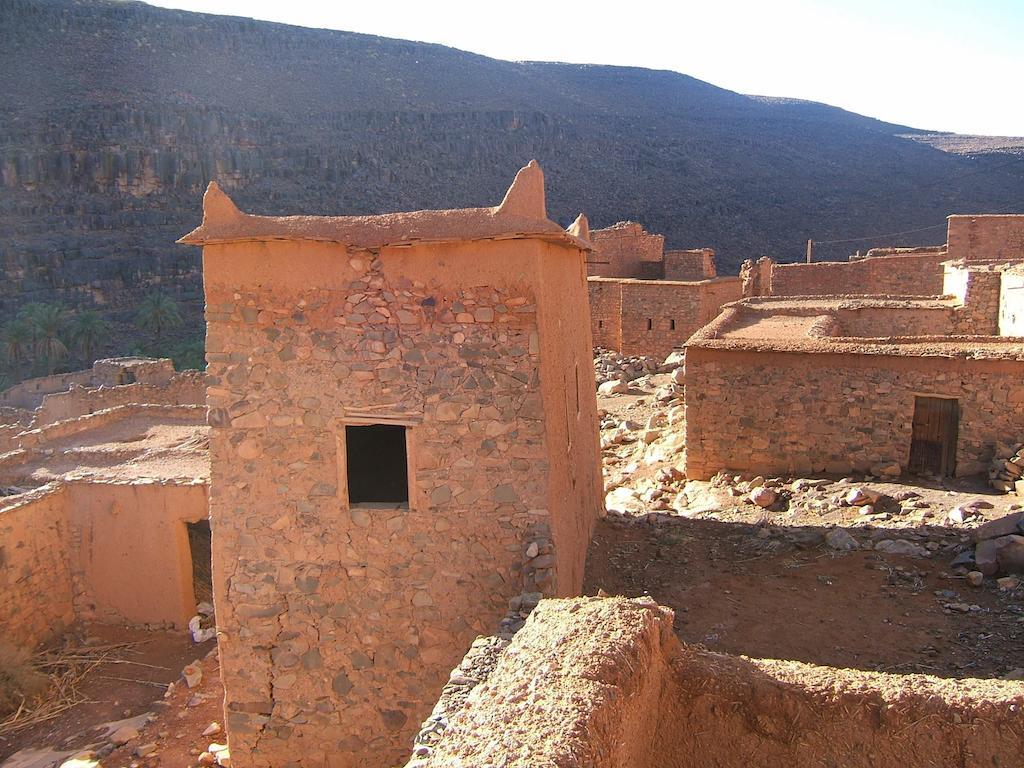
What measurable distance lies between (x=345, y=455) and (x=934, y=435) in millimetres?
7446

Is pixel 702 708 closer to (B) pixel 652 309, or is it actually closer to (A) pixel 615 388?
(A) pixel 615 388

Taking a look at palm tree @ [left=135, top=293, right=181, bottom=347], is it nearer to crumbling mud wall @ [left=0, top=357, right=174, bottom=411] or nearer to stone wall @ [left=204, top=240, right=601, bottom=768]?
crumbling mud wall @ [left=0, top=357, right=174, bottom=411]

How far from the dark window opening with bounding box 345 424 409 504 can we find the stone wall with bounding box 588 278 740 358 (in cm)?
1384

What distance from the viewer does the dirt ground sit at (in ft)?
27.0

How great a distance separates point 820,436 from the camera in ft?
34.5

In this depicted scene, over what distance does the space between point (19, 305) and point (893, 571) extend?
4817 centimetres

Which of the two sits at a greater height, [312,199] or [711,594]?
[312,199]

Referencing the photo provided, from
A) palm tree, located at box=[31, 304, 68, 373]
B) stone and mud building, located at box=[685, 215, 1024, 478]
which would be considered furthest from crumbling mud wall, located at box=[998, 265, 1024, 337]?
palm tree, located at box=[31, 304, 68, 373]

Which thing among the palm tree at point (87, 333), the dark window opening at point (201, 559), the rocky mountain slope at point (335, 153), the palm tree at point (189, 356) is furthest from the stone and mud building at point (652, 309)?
the rocky mountain slope at point (335, 153)

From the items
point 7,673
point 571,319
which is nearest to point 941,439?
point 571,319

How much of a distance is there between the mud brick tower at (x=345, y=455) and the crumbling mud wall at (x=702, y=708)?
1.65 m

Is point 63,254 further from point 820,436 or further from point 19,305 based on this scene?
point 820,436

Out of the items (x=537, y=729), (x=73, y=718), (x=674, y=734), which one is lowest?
(x=73, y=718)

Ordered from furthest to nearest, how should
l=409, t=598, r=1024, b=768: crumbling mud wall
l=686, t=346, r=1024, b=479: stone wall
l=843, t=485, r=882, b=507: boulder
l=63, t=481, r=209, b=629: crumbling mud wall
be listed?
l=63, t=481, r=209, b=629: crumbling mud wall → l=686, t=346, r=1024, b=479: stone wall → l=843, t=485, r=882, b=507: boulder → l=409, t=598, r=1024, b=768: crumbling mud wall
